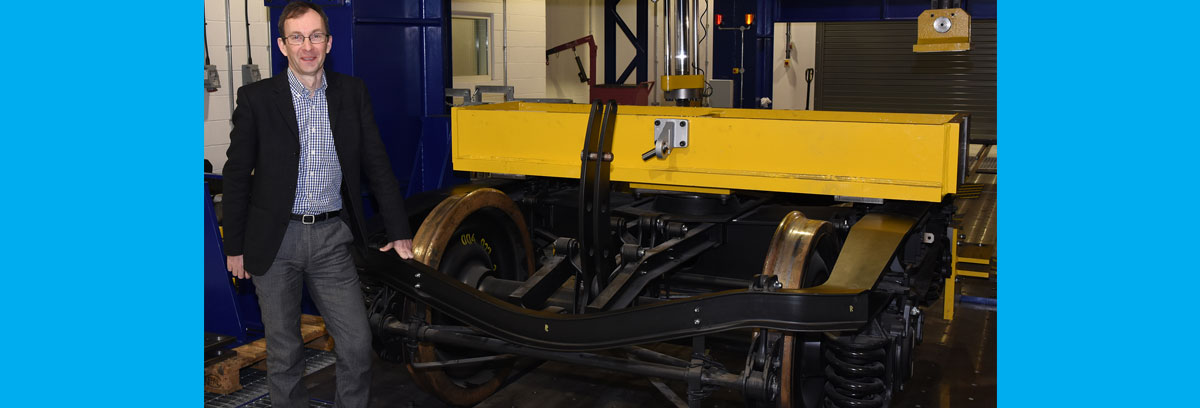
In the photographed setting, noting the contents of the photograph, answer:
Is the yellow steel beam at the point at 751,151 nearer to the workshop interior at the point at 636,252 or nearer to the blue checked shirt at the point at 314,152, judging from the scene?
the workshop interior at the point at 636,252

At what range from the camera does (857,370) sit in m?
3.65

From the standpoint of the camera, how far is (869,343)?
362 centimetres

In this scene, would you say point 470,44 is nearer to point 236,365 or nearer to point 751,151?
point 236,365

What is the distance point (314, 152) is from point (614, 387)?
2.18 m

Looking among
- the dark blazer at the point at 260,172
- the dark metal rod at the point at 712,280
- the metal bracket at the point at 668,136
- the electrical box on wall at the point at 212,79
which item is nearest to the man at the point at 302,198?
the dark blazer at the point at 260,172

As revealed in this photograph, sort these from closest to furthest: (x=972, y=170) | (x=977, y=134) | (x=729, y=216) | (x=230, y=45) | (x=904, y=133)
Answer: (x=904, y=133), (x=729, y=216), (x=230, y=45), (x=972, y=170), (x=977, y=134)

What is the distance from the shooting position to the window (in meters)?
12.0

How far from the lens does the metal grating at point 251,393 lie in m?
4.72

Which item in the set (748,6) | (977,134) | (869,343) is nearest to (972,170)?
(748,6)

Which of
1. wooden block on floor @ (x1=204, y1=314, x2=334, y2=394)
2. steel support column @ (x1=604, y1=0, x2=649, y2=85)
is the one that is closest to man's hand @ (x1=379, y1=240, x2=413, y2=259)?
wooden block on floor @ (x1=204, y1=314, x2=334, y2=394)

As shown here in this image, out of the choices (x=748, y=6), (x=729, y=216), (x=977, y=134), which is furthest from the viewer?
(x=977, y=134)

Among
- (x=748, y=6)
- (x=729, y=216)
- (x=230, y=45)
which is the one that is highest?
(x=748, y=6)

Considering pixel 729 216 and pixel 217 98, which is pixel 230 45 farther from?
pixel 729 216

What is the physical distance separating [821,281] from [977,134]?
13.8 metres
